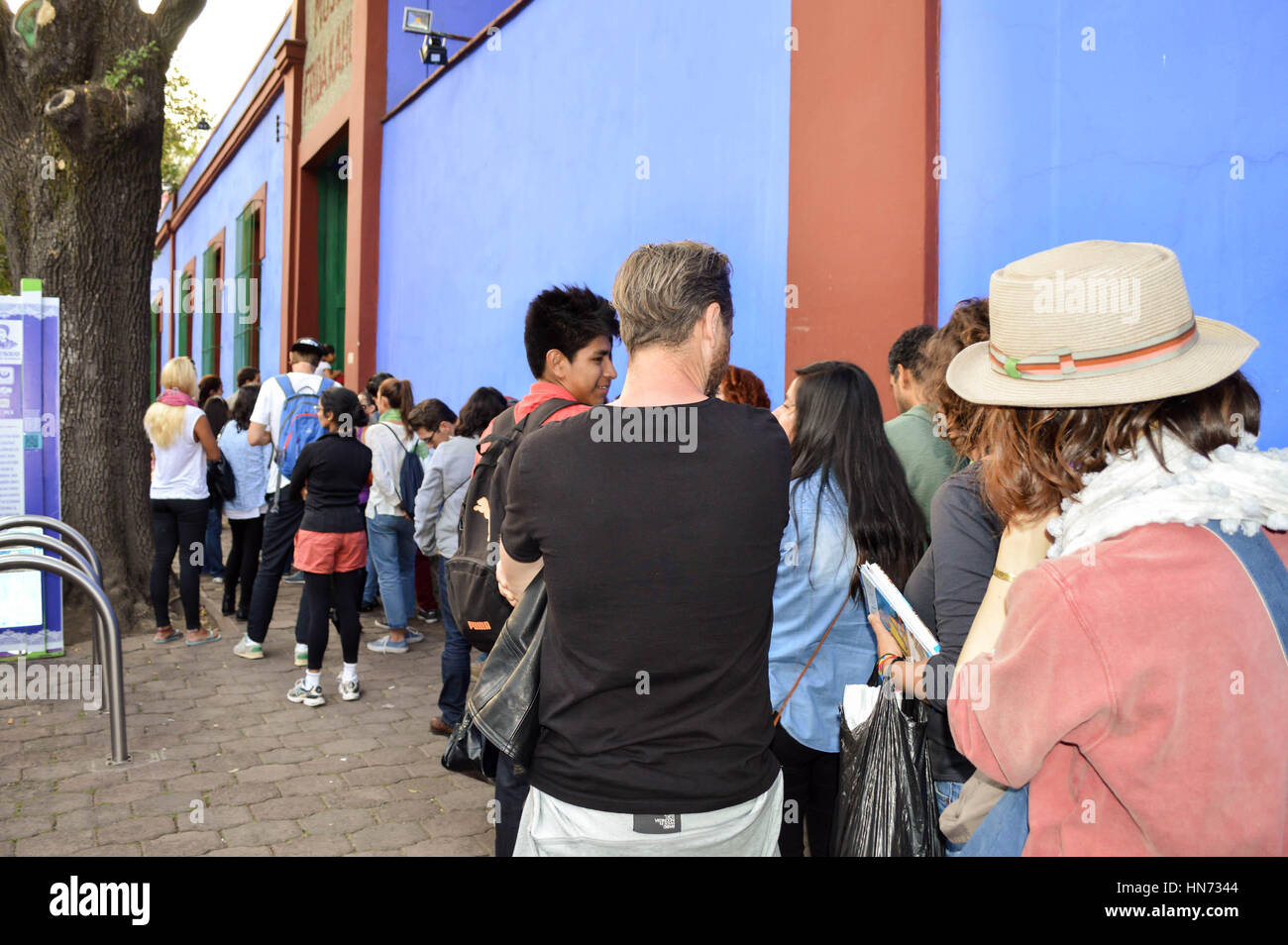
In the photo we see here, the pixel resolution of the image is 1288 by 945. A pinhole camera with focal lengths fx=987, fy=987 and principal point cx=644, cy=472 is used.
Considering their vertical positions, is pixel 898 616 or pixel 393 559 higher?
pixel 898 616

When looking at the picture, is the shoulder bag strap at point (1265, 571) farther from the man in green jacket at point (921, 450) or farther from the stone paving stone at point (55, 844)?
the stone paving stone at point (55, 844)

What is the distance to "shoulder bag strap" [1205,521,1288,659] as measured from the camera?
1.25 m

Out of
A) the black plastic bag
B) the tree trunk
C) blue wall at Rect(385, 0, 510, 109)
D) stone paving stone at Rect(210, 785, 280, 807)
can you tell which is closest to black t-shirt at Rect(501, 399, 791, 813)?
the black plastic bag

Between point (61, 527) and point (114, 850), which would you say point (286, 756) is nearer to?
point (114, 850)

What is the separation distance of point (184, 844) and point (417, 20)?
1000 centimetres

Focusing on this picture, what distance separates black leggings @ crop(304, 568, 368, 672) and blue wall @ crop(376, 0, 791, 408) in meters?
2.33

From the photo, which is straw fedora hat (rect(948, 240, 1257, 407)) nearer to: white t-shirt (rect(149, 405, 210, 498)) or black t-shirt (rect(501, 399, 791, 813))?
black t-shirt (rect(501, 399, 791, 813))

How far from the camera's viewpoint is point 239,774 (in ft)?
15.0

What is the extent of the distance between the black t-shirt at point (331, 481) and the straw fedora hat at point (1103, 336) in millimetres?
4509

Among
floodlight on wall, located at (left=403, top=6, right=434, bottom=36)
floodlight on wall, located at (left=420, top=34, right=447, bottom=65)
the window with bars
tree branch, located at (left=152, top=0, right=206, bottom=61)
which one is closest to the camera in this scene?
tree branch, located at (left=152, top=0, right=206, bottom=61)

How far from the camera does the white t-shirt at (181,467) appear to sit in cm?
685

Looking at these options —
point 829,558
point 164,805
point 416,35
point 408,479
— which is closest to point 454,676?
point 164,805

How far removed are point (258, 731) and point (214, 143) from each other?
20606mm
